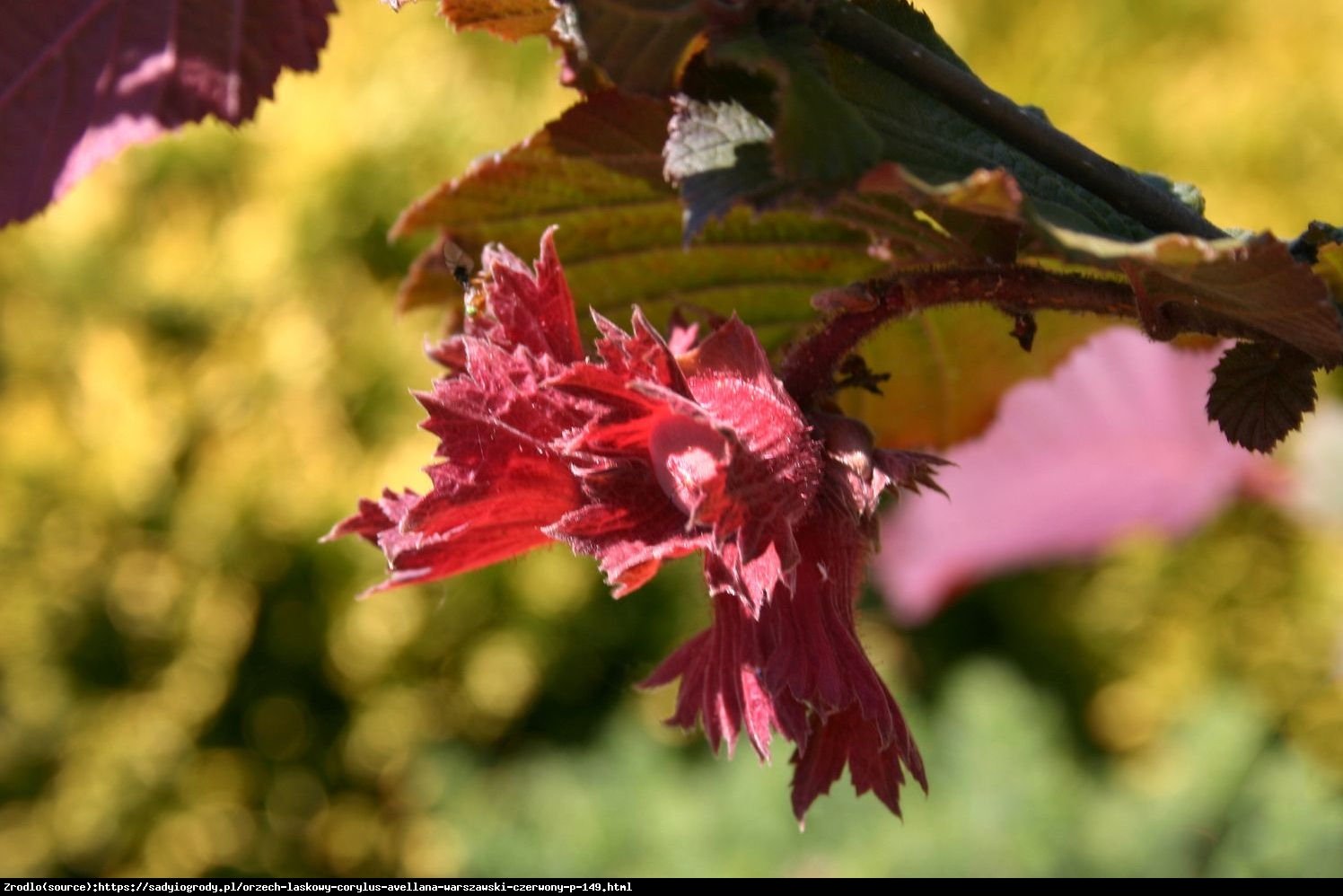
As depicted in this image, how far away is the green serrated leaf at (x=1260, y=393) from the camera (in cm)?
41

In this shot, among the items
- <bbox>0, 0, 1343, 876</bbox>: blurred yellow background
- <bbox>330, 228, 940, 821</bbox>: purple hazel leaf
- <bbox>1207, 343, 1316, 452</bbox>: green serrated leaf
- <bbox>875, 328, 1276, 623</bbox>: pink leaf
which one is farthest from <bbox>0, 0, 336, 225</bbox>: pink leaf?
<bbox>0, 0, 1343, 876</bbox>: blurred yellow background

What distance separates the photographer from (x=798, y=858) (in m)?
2.17

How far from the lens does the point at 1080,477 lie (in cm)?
212

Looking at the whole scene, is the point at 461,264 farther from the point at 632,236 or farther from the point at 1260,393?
the point at 1260,393

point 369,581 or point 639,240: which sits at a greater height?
point 639,240

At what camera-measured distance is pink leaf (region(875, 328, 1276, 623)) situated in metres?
1.98

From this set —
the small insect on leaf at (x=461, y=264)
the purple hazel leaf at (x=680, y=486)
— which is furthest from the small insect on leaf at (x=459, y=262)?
the purple hazel leaf at (x=680, y=486)

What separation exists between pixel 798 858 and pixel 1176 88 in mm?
1888

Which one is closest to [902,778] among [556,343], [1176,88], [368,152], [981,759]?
[556,343]

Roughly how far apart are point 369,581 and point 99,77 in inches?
90.4

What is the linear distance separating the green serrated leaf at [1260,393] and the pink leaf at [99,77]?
0.31 meters

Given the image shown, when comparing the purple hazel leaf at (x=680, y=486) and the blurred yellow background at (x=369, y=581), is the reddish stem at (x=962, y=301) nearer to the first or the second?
the purple hazel leaf at (x=680, y=486)

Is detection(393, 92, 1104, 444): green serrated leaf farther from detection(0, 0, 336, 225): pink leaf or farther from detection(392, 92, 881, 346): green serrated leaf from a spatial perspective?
detection(0, 0, 336, 225): pink leaf

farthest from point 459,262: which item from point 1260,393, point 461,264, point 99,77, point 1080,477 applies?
point 1080,477
